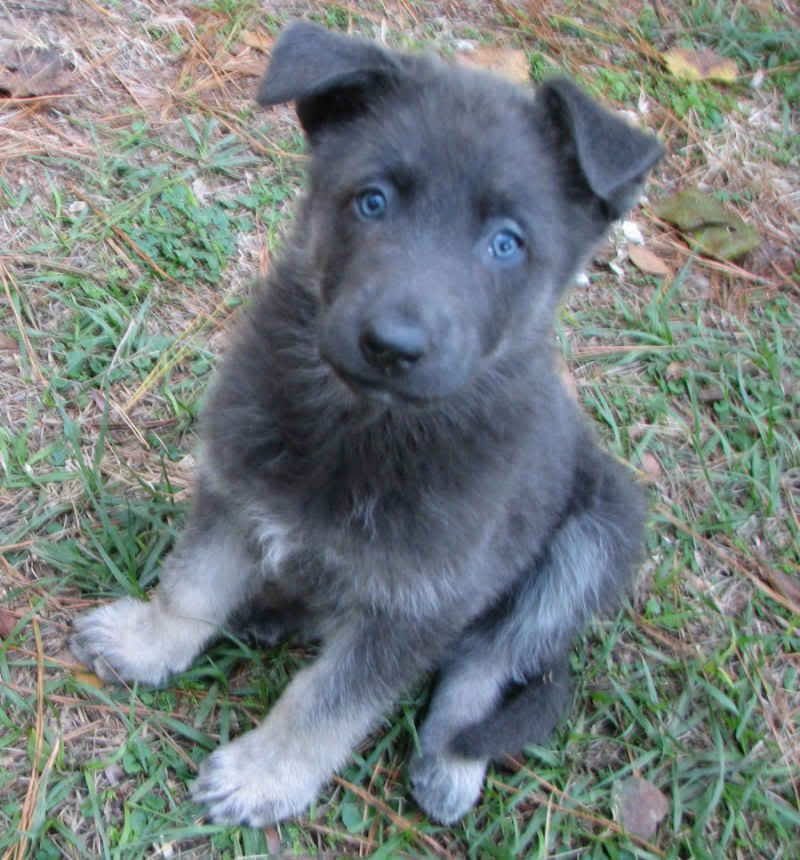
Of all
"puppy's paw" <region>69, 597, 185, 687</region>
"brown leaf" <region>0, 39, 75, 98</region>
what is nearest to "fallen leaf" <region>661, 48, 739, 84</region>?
"brown leaf" <region>0, 39, 75, 98</region>

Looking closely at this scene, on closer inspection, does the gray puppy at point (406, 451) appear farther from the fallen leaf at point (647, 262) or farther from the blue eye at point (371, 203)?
the fallen leaf at point (647, 262)

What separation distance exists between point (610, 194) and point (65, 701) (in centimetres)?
215

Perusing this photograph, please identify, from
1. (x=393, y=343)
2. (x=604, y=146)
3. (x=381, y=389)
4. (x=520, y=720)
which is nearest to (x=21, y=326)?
(x=381, y=389)

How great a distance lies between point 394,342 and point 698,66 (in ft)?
14.2

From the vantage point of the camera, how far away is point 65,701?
3.12 meters

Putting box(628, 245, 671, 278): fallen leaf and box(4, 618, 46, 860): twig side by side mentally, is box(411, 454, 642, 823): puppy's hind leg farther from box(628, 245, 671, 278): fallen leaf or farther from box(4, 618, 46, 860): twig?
box(628, 245, 671, 278): fallen leaf

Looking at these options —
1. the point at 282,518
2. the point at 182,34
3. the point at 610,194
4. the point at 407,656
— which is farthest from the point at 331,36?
the point at 182,34

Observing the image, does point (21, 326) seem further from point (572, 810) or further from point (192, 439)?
point (572, 810)

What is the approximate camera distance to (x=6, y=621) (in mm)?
3203

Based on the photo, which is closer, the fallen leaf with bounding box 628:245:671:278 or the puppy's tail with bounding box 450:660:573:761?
the puppy's tail with bounding box 450:660:573:761

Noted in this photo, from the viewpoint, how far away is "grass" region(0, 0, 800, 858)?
311 cm

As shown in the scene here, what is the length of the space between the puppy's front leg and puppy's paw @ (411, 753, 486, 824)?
0.78 feet

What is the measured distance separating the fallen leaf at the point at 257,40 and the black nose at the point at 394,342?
10.7ft

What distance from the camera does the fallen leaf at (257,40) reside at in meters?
5.03
